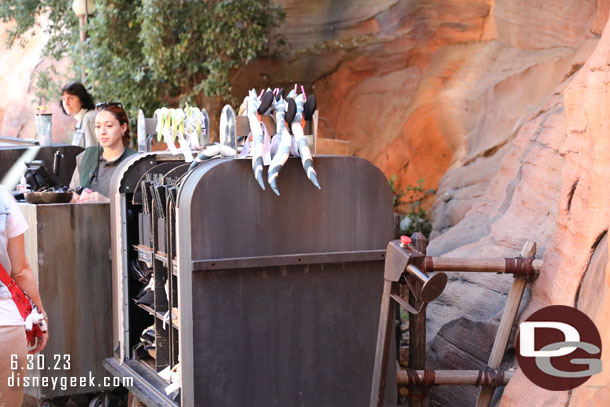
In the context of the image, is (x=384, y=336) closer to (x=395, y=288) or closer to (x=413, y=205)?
(x=395, y=288)

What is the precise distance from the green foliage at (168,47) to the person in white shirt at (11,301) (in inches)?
275

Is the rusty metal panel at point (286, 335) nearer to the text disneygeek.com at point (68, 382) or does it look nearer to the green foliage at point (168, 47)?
the text disneygeek.com at point (68, 382)

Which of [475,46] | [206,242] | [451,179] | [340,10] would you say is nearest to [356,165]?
[206,242]

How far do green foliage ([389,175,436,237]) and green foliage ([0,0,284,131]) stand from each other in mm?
2632

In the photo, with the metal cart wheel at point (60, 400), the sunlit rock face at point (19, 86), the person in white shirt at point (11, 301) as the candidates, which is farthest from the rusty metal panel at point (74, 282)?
the sunlit rock face at point (19, 86)

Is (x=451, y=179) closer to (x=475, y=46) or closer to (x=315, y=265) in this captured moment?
(x=475, y=46)

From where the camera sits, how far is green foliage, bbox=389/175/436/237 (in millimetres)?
9750

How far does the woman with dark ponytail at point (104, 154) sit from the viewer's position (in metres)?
5.29

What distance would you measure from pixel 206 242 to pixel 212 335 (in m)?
0.42

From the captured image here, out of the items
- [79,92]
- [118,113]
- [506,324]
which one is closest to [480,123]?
[79,92]

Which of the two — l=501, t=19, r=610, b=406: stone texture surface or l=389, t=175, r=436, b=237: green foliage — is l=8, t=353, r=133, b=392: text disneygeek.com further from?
l=389, t=175, r=436, b=237: green foliage

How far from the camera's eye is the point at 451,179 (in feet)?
29.8

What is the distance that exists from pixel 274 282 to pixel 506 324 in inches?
47.6

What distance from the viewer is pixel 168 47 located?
10367 millimetres
